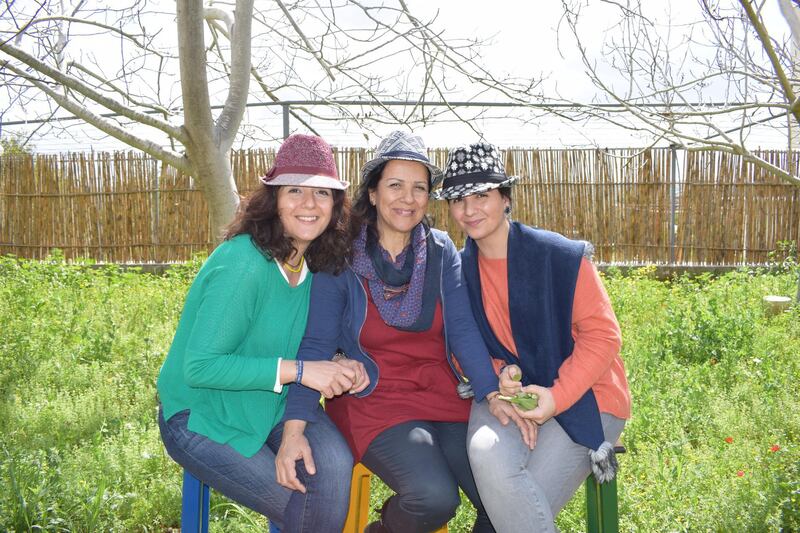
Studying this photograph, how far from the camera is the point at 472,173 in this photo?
102 inches

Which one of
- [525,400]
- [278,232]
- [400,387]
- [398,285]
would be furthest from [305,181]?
[525,400]

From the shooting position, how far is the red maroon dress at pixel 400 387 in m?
2.53

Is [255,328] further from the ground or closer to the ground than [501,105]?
closer to the ground

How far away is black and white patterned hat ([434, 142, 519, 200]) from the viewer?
8.42ft

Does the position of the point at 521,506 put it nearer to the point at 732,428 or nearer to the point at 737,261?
the point at 732,428

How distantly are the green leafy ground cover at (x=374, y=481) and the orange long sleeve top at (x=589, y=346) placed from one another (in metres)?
0.67

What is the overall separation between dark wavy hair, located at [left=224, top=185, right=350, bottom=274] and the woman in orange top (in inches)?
15.9

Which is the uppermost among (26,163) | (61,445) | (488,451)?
(26,163)

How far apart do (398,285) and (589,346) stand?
734 mm

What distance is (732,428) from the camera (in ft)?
12.1

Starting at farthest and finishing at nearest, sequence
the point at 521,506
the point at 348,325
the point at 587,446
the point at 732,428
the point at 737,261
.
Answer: the point at 737,261 → the point at 732,428 → the point at 348,325 → the point at 587,446 → the point at 521,506

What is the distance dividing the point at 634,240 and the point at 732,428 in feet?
20.6

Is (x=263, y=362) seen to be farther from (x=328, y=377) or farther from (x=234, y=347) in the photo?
(x=328, y=377)

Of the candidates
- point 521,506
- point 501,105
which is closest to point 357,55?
point 521,506
